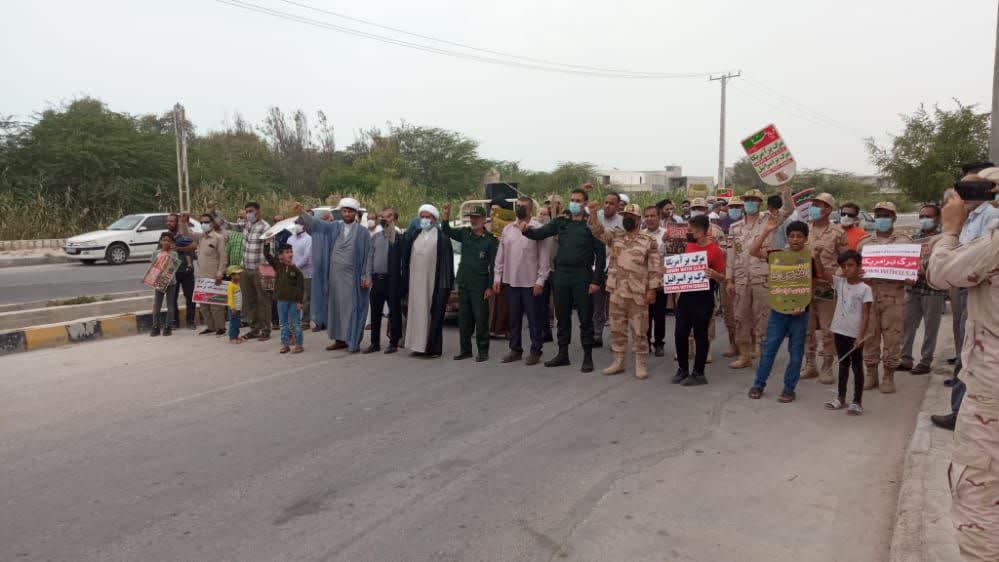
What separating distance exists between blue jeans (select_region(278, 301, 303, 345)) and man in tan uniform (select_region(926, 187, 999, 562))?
749cm

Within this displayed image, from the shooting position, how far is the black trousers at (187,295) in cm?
1098

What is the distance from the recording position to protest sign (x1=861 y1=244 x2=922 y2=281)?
7.07 metres

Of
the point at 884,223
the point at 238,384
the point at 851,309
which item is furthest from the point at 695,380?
the point at 238,384

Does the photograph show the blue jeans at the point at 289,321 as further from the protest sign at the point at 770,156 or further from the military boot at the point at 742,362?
the protest sign at the point at 770,156

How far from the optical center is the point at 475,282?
9.05 m

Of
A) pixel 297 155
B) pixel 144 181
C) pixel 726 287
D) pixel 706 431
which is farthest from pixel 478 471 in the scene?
pixel 297 155

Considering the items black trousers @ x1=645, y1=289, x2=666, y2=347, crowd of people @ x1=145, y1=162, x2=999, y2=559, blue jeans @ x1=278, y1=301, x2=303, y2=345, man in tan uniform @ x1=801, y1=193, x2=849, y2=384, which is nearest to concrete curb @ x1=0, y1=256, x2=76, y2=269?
crowd of people @ x1=145, y1=162, x2=999, y2=559

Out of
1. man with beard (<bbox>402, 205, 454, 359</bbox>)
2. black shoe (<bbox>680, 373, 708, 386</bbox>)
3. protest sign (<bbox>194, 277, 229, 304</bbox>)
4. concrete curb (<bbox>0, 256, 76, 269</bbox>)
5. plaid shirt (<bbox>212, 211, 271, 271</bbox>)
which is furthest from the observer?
concrete curb (<bbox>0, 256, 76, 269</bbox>)

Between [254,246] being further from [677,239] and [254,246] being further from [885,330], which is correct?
[885,330]

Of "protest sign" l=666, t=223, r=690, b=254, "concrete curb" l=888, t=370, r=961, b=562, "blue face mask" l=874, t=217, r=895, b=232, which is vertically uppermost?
"blue face mask" l=874, t=217, r=895, b=232

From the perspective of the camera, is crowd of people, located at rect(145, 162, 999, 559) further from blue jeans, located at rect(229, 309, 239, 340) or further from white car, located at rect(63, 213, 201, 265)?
white car, located at rect(63, 213, 201, 265)

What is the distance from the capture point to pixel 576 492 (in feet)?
15.8

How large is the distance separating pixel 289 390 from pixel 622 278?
3571 millimetres

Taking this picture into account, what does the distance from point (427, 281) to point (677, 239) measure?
3.41 metres
